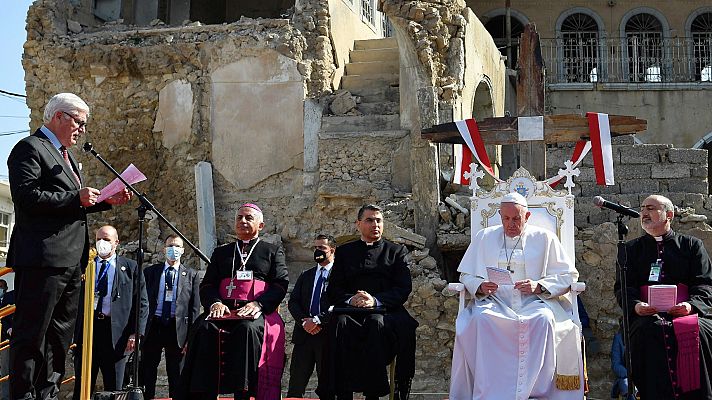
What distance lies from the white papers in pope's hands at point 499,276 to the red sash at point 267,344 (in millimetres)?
1650

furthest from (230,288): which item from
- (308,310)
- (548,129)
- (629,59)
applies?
(629,59)

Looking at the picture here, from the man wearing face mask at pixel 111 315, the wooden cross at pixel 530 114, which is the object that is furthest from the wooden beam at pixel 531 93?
the man wearing face mask at pixel 111 315

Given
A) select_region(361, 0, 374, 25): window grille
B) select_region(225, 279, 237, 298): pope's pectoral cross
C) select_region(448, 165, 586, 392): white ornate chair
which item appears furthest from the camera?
select_region(361, 0, 374, 25): window grille

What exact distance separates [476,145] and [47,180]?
460 cm

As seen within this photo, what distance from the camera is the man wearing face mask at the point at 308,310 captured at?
7953 millimetres

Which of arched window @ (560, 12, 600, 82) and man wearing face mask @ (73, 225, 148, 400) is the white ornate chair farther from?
arched window @ (560, 12, 600, 82)

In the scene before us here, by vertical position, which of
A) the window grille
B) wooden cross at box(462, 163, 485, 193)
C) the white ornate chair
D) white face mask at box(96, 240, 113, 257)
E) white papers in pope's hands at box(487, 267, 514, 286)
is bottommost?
white papers in pope's hands at box(487, 267, 514, 286)

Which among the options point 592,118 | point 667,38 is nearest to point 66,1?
point 592,118

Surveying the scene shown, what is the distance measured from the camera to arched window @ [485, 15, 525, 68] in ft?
64.8

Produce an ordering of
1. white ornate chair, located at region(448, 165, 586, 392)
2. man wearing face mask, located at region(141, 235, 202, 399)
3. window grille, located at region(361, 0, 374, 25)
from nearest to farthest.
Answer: white ornate chair, located at region(448, 165, 586, 392), man wearing face mask, located at region(141, 235, 202, 399), window grille, located at region(361, 0, 374, 25)

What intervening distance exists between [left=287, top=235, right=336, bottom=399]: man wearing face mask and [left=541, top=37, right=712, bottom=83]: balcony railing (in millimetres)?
12126

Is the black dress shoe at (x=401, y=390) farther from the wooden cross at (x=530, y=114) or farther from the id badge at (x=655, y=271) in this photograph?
the wooden cross at (x=530, y=114)

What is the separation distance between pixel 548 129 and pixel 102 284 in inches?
177

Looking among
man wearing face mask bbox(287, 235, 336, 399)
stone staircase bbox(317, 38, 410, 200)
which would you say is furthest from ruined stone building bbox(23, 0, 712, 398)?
man wearing face mask bbox(287, 235, 336, 399)
